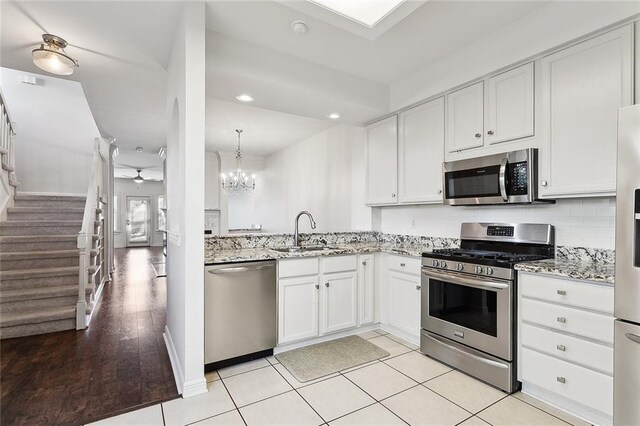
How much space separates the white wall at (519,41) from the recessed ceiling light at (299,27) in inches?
53.2

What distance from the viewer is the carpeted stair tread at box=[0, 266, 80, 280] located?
11.3 ft

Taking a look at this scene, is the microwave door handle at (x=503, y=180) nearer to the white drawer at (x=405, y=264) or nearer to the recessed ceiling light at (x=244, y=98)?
the white drawer at (x=405, y=264)

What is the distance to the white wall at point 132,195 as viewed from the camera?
1157 cm

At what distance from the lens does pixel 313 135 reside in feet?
19.1

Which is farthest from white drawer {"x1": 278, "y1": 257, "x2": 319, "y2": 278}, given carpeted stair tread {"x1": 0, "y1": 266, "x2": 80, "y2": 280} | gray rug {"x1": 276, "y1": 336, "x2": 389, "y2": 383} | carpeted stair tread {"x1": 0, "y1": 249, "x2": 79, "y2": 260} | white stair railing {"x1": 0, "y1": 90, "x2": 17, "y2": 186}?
white stair railing {"x1": 0, "y1": 90, "x2": 17, "y2": 186}

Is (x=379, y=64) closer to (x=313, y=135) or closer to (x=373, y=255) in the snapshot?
(x=373, y=255)

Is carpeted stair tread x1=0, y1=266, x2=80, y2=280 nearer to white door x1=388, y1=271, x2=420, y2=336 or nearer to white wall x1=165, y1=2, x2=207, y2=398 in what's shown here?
white wall x1=165, y1=2, x2=207, y2=398

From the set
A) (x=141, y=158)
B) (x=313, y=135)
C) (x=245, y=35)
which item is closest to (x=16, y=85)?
(x=141, y=158)

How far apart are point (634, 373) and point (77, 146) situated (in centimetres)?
809

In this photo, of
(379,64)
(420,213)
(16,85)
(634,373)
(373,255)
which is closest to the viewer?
(634,373)

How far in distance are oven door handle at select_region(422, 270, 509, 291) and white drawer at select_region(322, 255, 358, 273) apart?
712mm

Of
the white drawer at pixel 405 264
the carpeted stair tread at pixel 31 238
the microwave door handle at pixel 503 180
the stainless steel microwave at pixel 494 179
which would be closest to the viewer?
the stainless steel microwave at pixel 494 179

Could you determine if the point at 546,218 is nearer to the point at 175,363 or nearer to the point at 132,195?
the point at 175,363

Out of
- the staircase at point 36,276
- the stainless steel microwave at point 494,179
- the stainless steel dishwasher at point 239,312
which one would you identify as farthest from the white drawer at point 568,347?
the staircase at point 36,276
